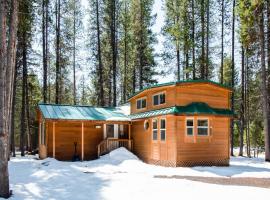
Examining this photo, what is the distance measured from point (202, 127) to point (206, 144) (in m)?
1.01

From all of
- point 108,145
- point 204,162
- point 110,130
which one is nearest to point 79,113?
point 110,130

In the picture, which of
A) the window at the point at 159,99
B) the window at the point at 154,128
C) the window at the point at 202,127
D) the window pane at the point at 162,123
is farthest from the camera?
the window at the point at 154,128

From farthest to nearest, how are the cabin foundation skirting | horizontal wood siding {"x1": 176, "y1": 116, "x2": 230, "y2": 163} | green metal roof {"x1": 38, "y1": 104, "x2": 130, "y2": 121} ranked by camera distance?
green metal roof {"x1": 38, "y1": 104, "x2": 130, "y2": 121} < horizontal wood siding {"x1": 176, "y1": 116, "x2": 230, "y2": 163} < the cabin foundation skirting

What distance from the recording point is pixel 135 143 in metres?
23.8

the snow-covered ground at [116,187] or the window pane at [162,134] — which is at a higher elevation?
the window pane at [162,134]

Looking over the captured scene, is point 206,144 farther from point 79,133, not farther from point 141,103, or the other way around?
point 79,133

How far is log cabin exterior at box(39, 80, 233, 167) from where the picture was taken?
18.8m

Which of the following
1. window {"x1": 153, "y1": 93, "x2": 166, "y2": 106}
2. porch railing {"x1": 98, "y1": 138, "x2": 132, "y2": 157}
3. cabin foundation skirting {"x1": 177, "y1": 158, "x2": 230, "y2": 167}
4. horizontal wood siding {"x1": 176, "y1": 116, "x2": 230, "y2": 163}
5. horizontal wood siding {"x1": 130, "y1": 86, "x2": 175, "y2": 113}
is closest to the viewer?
cabin foundation skirting {"x1": 177, "y1": 158, "x2": 230, "y2": 167}

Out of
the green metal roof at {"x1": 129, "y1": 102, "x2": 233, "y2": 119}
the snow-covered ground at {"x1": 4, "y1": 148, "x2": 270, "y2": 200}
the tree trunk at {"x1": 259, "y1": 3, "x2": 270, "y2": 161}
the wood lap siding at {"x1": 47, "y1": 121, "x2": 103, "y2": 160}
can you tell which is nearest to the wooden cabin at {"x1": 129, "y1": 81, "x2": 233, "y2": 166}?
the green metal roof at {"x1": 129, "y1": 102, "x2": 233, "y2": 119}

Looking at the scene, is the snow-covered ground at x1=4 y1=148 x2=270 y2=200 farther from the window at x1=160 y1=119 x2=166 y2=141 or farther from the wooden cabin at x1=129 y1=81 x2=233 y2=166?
the window at x1=160 y1=119 x2=166 y2=141

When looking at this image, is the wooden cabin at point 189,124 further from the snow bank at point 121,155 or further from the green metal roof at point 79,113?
the green metal roof at point 79,113

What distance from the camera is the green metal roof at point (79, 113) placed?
73.5 feet

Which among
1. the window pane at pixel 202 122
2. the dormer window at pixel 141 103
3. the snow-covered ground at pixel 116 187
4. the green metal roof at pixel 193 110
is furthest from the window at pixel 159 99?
the snow-covered ground at pixel 116 187

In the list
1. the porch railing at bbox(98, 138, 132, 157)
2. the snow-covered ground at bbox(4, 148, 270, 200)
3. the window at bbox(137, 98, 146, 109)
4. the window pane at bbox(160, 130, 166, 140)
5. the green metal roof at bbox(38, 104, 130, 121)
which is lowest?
the snow-covered ground at bbox(4, 148, 270, 200)
